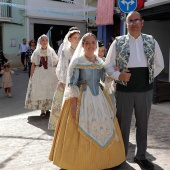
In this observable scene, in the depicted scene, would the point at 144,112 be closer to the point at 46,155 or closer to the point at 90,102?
the point at 90,102

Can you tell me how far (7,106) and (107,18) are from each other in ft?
25.4

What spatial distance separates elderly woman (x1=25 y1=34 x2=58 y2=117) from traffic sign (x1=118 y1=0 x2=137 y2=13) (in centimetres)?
167

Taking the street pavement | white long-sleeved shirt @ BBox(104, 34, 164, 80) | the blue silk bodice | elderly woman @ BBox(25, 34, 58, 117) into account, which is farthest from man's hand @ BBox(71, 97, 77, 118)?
elderly woman @ BBox(25, 34, 58, 117)

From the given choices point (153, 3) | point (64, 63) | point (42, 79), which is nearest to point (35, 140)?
point (64, 63)

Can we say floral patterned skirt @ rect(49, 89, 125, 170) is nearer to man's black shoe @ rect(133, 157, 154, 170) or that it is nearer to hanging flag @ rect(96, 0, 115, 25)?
man's black shoe @ rect(133, 157, 154, 170)

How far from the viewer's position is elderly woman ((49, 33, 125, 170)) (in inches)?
139

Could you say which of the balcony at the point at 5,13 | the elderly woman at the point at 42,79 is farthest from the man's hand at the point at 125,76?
the balcony at the point at 5,13

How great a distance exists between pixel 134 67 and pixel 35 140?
2191mm

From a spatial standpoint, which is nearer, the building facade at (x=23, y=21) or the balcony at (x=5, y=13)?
the balcony at (x=5, y=13)

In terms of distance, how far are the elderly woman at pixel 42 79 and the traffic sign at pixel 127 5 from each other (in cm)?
167

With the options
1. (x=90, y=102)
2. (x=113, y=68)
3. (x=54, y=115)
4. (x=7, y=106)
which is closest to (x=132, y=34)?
(x=113, y=68)

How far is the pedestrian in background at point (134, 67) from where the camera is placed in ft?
11.6

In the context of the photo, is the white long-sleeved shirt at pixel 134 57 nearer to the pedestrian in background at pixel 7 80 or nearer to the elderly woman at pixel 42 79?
the elderly woman at pixel 42 79

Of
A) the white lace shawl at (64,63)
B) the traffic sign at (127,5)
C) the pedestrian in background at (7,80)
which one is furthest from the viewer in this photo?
the pedestrian in background at (7,80)
